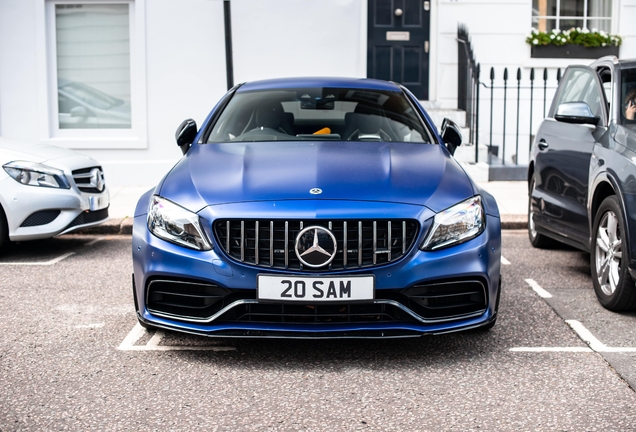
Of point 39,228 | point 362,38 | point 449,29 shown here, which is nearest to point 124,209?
point 39,228

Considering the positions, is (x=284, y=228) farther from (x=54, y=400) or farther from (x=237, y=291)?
(x=54, y=400)

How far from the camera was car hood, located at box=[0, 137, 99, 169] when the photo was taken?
25.3 feet

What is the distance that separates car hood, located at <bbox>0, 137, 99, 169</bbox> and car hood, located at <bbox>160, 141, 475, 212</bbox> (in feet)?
9.31

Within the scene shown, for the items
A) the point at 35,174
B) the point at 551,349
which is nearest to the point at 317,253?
the point at 551,349

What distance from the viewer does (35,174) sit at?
766 cm

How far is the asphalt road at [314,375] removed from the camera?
3727 millimetres

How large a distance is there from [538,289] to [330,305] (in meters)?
2.63

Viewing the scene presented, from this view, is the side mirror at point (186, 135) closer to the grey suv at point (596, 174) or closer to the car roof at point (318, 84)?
the car roof at point (318, 84)

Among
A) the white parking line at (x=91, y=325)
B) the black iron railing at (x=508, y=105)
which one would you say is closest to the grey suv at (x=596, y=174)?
the white parking line at (x=91, y=325)

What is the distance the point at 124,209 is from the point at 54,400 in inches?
250

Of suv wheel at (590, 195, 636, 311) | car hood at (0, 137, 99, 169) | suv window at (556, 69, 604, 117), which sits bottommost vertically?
suv wheel at (590, 195, 636, 311)

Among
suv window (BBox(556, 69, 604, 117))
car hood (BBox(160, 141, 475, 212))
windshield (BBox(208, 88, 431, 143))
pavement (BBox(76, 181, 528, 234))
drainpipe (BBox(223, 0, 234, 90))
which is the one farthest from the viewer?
drainpipe (BBox(223, 0, 234, 90))

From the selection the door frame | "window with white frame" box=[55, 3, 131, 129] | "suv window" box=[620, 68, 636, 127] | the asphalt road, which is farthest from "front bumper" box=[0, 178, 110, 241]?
the door frame

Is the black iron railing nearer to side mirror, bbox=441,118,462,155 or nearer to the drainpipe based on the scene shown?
the drainpipe
